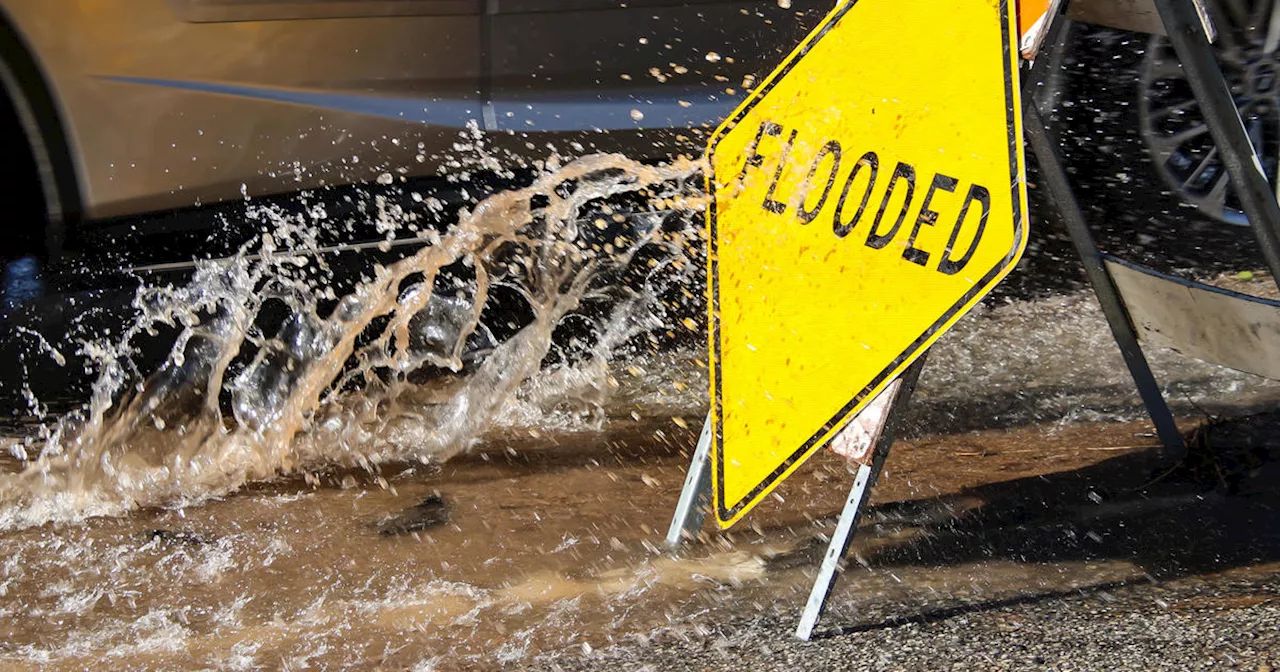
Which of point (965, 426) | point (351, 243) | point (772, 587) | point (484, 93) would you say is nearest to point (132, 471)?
point (351, 243)

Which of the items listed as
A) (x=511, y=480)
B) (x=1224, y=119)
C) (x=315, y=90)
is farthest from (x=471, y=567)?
(x=1224, y=119)

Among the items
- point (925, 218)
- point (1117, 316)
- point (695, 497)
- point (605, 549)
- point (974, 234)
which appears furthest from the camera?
point (1117, 316)

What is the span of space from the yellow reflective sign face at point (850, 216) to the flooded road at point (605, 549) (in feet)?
1.49

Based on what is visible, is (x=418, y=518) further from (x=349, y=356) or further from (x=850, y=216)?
(x=850, y=216)

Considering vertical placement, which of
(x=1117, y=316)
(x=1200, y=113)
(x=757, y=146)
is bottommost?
(x=1117, y=316)

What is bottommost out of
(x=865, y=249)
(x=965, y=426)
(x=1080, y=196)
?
(x=965, y=426)

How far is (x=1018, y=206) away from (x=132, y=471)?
2591mm

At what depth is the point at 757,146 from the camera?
269 cm

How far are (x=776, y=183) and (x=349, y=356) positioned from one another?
6.13 feet

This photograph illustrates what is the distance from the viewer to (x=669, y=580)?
9.57 ft

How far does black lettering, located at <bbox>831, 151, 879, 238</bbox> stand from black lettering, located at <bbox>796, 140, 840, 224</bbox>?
0.02m

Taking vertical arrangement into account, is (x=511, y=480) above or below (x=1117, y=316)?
below

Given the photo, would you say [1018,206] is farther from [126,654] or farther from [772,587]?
[126,654]

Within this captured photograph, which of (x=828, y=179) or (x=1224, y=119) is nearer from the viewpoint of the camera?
(x=828, y=179)
